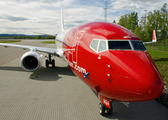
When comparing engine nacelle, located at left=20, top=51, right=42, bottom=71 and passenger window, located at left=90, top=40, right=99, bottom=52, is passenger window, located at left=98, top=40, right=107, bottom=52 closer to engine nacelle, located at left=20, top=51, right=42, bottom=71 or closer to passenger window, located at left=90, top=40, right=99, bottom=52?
passenger window, located at left=90, top=40, right=99, bottom=52

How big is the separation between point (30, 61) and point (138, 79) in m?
9.20

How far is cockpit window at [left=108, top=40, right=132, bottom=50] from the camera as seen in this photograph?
163 inches

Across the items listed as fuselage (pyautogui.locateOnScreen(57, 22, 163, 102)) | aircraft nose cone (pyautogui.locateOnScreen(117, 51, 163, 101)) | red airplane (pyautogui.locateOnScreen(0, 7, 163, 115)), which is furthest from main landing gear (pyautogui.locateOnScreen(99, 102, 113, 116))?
aircraft nose cone (pyautogui.locateOnScreen(117, 51, 163, 101))

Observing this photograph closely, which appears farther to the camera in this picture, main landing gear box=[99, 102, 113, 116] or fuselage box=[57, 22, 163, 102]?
main landing gear box=[99, 102, 113, 116]

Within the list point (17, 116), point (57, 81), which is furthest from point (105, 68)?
point (57, 81)

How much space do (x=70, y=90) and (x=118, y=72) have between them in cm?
438

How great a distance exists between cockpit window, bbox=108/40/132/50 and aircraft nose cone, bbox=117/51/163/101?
19.8 inches

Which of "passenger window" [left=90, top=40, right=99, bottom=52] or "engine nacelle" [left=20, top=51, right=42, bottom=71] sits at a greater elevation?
"passenger window" [left=90, top=40, right=99, bottom=52]

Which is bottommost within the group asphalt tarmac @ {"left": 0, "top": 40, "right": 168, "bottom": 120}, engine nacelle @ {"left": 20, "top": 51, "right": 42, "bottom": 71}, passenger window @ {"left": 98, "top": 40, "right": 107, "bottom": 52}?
asphalt tarmac @ {"left": 0, "top": 40, "right": 168, "bottom": 120}

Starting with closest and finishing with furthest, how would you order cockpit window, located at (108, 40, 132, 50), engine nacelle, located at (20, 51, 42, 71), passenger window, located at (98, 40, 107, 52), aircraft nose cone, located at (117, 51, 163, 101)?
aircraft nose cone, located at (117, 51, 163, 101)
cockpit window, located at (108, 40, 132, 50)
passenger window, located at (98, 40, 107, 52)
engine nacelle, located at (20, 51, 42, 71)

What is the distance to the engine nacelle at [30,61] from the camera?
948 cm

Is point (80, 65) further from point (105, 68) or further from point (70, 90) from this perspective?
point (70, 90)

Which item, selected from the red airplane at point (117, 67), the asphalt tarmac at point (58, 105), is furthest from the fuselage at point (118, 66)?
the asphalt tarmac at point (58, 105)

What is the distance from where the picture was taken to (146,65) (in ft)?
11.9
